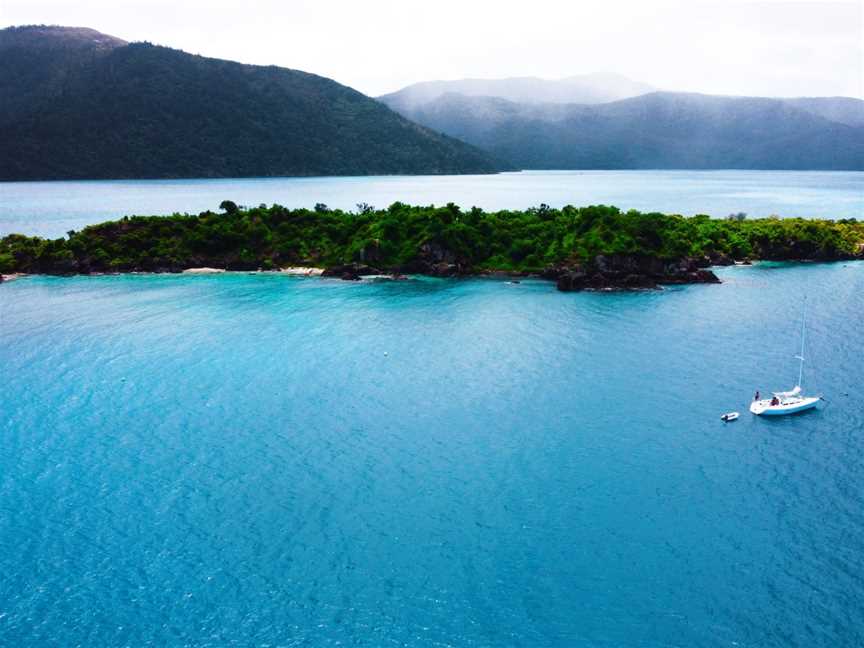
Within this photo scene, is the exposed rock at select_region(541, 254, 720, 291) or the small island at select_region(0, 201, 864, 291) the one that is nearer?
the exposed rock at select_region(541, 254, 720, 291)

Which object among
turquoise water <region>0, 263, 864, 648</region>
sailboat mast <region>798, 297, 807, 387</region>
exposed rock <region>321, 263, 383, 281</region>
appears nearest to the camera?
turquoise water <region>0, 263, 864, 648</region>

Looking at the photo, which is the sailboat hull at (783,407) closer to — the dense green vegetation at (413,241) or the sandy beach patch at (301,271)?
the dense green vegetation at (413,241)

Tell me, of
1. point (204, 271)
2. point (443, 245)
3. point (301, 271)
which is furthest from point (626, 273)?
point (204, 271)

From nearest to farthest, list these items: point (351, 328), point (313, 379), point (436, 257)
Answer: point (313, 379) < point (351, 328) < point (436, 257)

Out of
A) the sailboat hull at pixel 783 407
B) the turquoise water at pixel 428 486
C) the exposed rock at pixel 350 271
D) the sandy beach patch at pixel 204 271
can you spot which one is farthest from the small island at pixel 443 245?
the sailboat hull at pixel 783 407

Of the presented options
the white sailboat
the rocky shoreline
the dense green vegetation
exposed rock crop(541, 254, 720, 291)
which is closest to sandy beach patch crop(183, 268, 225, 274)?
the rocky shoreline

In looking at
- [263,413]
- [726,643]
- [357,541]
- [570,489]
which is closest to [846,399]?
[570,489]

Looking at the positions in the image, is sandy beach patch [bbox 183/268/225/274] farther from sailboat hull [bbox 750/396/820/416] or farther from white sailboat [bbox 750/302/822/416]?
sailboat hull [bbox 750/396/820/416]

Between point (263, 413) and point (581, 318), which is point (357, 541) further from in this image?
point (581, 318)
